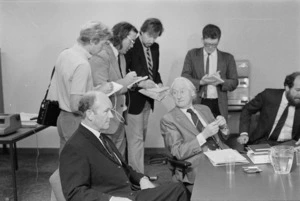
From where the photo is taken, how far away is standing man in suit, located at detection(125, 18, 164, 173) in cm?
468

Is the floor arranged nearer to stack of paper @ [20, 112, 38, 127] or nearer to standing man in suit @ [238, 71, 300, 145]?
stack of paper @ [20, 112, 38, 127]

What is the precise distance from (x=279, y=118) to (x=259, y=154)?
3.73 ft

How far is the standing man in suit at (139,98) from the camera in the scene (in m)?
4.68

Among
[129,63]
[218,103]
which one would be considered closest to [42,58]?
[129,63]

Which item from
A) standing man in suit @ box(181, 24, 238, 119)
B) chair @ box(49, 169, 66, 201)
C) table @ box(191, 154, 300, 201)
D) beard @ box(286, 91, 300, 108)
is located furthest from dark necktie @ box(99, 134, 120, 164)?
standing man in suit @ box(181, 24, 238, 119)

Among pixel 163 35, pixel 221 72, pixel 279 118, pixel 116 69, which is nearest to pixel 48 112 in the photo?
pixel 116 69

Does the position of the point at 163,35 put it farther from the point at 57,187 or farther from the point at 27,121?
the point at 57,187

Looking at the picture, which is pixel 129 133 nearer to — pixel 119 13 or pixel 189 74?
pixel 189 74

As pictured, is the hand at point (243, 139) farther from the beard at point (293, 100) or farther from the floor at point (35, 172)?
the floor at point (35, 172)

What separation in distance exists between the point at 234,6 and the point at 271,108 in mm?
2149

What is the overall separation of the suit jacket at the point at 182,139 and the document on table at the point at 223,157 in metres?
0.37

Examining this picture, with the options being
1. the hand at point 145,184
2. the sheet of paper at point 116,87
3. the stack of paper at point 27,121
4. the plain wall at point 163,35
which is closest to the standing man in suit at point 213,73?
the plain wall at point 163,35

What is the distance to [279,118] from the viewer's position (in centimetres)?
404

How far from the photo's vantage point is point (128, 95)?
15.5ft
